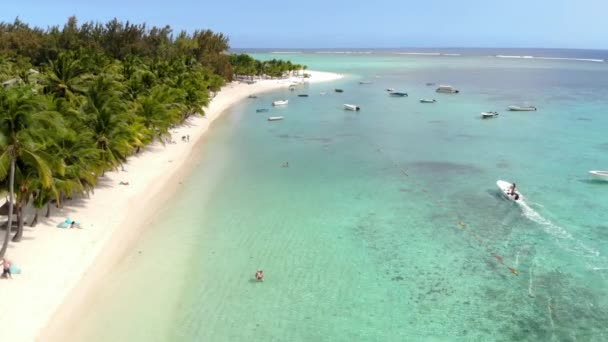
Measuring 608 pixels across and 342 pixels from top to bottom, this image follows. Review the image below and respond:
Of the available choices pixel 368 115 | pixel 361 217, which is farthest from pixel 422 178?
pixel 368 115

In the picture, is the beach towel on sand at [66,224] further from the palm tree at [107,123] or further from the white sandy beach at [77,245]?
the palm tree at [107,123]

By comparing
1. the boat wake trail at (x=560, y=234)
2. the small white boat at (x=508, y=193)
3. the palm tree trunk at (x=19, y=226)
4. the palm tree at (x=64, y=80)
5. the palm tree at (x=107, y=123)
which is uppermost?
the palm tree at (x=64, y=80)

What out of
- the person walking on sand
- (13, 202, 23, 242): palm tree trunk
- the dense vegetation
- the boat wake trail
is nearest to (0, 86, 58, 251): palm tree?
the dense vegetation

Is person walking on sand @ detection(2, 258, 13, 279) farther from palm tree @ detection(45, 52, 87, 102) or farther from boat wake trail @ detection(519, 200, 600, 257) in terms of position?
boat wake trail @ detection(519, 200, 600, 257)

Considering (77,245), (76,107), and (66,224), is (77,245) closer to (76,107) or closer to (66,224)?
(66,224)

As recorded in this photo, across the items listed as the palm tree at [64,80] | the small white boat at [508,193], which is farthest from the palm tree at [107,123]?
the small white boat at [508,193]

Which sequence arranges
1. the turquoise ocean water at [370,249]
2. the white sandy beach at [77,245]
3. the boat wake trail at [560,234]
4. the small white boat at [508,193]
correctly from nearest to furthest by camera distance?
1. the white sandy beach at [77,245]
2. the turquoise ocean water at [370,249]
3. the boat wake trail at [560,234]
4. the small white boat at [508,193]

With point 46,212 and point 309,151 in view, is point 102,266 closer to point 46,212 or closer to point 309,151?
point 46,212

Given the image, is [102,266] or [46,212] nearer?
[102,266]
